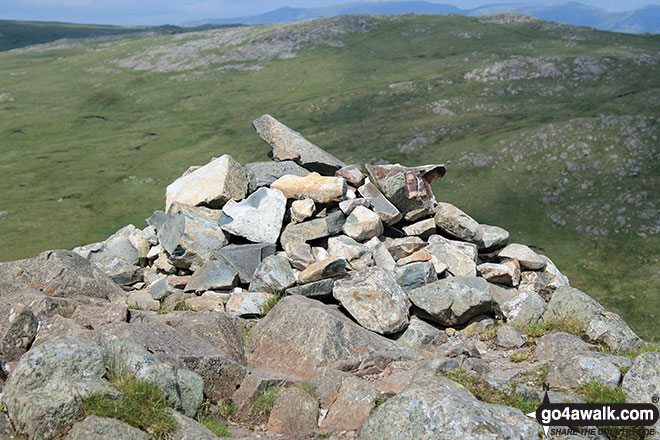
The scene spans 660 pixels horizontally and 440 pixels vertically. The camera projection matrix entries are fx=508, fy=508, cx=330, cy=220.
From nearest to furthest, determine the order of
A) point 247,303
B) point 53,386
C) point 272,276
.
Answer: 1. point 53,386
2. point 247,303
3. point 272,276

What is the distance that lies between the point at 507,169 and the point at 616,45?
9702cm

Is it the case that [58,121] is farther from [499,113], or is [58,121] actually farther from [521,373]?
[521,373]

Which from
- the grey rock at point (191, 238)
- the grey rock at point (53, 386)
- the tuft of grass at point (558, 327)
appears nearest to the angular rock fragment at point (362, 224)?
the grey rock at point (191, 238)

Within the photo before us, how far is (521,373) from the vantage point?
1391cm

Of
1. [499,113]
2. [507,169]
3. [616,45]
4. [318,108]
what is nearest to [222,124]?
[318,108]

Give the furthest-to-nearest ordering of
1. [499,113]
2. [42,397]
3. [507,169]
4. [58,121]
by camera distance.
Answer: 1. [58,121]
2. [499,113]
3. [507,169]
4. [42,397]

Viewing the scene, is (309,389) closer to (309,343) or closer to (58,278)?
(309,343)

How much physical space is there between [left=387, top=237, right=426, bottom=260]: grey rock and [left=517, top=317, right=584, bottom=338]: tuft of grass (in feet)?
17.1

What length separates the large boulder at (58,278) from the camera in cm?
1675

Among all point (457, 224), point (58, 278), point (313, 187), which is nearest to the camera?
point (58, 278)

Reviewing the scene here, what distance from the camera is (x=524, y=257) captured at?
74.7 ft

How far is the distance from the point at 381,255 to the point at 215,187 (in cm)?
802

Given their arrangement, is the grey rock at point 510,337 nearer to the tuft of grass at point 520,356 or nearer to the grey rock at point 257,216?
the tuft of grass at point 520,356

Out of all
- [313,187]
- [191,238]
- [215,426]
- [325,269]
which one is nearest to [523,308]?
[325,269]
